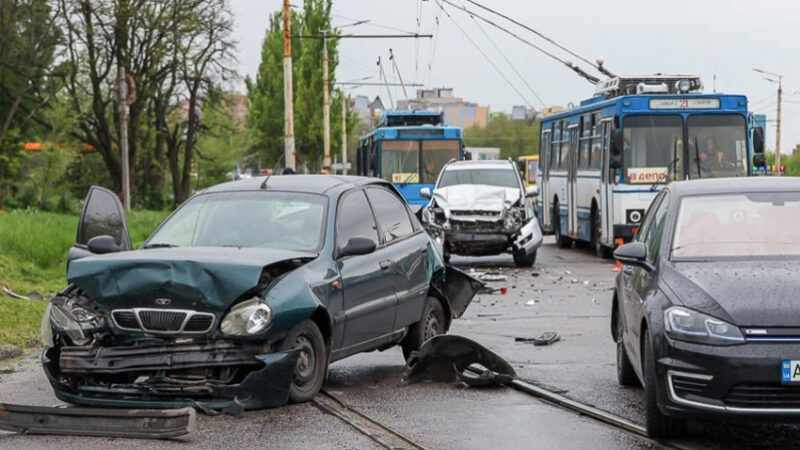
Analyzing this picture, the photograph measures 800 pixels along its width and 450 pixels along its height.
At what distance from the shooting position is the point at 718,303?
7.89 metres

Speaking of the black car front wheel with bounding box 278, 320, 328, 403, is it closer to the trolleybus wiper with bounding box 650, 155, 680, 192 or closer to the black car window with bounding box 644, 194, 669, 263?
the black car window with bounding box 644, 194, 669, 263

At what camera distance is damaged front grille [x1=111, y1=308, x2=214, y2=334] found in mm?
9117

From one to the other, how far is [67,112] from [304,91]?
25522 millimetres

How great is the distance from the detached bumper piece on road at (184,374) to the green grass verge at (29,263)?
15.7 feet

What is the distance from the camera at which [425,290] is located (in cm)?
1193

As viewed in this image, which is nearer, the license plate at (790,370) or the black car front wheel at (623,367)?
the license plate at (790,370)

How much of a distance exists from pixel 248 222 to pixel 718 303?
13.5 ft

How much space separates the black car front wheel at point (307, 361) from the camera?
950cm

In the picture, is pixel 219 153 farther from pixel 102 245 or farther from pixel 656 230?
pixel 656 230

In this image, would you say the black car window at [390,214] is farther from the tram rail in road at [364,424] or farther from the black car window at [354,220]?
the tram rail in road at [364,424]

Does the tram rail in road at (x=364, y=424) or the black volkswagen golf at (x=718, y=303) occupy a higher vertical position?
the black volkswagen golf at (x=718, y=303)

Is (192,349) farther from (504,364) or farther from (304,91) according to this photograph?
(304,91)

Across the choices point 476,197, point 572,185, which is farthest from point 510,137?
point 476,197

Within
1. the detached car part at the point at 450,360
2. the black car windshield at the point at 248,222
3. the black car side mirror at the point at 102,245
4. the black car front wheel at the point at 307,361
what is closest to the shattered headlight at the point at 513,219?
the detached car part at the point at 450,360
